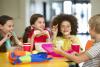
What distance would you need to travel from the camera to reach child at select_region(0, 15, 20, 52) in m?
2.48

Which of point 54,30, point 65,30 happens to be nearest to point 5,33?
point 54,30

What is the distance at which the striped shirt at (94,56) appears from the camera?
69.3 inches

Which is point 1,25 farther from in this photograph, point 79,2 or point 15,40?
point 79,2

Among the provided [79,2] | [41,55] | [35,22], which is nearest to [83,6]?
[79,2]

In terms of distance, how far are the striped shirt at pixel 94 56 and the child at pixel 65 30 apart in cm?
69

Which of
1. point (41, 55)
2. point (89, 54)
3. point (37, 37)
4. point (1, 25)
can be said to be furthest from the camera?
point (1, 25)

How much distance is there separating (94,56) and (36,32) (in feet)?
3.12

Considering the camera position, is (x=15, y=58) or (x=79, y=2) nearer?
(x=15, y=58)

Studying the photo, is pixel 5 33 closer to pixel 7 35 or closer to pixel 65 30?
pixel 7 35

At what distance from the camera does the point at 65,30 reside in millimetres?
2582

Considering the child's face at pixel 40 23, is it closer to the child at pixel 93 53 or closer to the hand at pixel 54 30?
the hand at pixel 54 30

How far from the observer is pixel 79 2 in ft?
39.3

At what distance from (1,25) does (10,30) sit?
0.58 ft

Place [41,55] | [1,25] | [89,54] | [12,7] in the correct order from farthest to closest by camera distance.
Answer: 1. [12,7]
2. [1,25]
3. [41,55]
4. [89,54]
